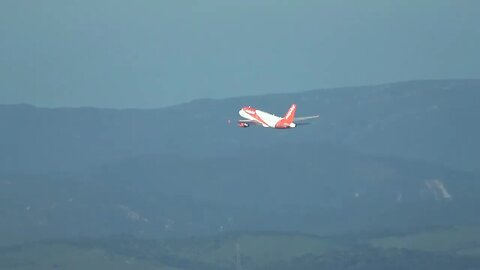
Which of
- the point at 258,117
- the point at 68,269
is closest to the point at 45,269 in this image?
the point at 68,269

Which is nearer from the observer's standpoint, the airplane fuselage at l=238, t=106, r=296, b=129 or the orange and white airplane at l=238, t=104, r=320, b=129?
the orange and white airplane at l=238, t=104, r=320, b=129

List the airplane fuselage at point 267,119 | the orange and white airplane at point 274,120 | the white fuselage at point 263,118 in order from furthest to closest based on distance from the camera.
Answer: the white fuselage at point 263,118 → the airplane fuselage at point 267,119 → the orange and white airplane at point 274,120

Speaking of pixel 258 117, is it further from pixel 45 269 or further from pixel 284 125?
pixel 45 269

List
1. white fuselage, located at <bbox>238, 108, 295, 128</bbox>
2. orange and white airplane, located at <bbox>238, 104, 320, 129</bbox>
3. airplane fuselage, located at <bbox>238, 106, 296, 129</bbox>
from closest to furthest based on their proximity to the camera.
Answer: orange and white airplane, located at <bbox>238, 104, 320, 129</bbox>, airplane fuselage, located at <bbox>238, 106, 296, 129</bbox>, white fuselage, located at <bbox>238, 108, 295, 128</bbox>

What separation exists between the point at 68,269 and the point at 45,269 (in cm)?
310

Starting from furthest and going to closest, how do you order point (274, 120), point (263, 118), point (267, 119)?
point (263, 118) → point (267, 119) → point (274, 120)

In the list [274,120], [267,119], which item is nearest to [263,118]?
[267,119]

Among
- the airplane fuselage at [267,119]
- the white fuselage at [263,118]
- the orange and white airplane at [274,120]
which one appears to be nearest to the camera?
the orange and white airplane at [274,120]

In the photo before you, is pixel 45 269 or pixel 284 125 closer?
pixel 284 125

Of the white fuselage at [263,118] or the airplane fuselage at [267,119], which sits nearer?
the airplane fuselage at [267,119]

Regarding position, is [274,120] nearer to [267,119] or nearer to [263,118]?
[267,119]

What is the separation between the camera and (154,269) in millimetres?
199750

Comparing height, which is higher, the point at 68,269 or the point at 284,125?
the point at 68,269

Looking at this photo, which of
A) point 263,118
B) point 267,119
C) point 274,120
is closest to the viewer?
point 274,120
